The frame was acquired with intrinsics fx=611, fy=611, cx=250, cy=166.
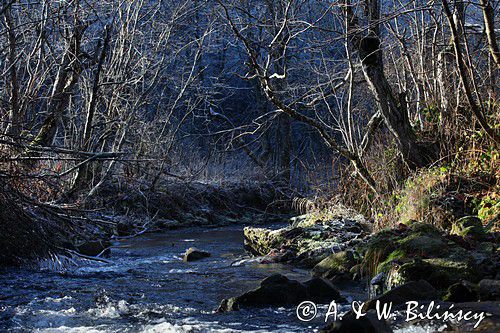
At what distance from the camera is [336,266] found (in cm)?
789

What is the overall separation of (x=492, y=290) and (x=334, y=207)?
6.30 metres

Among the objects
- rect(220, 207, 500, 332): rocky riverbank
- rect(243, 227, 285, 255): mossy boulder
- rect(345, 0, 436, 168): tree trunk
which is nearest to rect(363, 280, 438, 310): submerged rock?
rect(220, 207, 500, 332): rocky riverbank

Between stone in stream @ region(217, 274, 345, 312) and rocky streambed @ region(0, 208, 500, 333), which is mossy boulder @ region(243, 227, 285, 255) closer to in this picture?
rocky streambed @ region(0, 208, 500, 333)

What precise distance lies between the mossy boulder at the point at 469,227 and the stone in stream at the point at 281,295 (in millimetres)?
2450

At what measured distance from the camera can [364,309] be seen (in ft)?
17.7

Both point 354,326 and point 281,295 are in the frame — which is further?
point 281,295

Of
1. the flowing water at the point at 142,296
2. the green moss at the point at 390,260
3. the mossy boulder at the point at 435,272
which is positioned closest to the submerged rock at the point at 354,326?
the flowing water at the point at 142,296

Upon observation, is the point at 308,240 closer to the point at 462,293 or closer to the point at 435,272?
the point at 435,272

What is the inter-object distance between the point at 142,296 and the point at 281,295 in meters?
1.62

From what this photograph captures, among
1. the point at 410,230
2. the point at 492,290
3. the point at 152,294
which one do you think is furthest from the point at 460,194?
the point at 152,294

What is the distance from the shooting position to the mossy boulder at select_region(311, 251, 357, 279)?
Result: 766 centimetres

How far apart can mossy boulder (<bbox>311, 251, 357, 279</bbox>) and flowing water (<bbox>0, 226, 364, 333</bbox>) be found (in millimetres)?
236

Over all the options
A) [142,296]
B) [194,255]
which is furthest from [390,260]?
[194,255]

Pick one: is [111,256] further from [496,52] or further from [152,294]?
[496,52]
